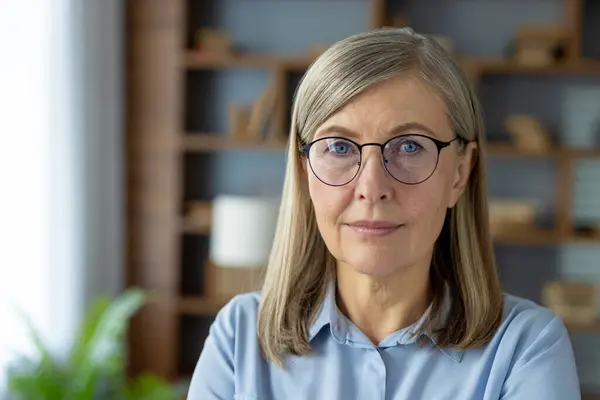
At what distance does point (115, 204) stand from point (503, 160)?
196 cm

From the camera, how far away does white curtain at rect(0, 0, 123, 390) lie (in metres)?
2.85

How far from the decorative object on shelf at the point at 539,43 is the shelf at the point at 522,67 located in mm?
29

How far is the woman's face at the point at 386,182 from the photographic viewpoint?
41.6 inches

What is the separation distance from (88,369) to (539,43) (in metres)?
2.52

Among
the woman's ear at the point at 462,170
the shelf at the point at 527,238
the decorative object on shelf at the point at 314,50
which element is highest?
the decorative object on shelf at the point at 314,50

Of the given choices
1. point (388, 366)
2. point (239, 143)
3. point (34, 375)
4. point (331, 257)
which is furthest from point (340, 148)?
point (239, 143)

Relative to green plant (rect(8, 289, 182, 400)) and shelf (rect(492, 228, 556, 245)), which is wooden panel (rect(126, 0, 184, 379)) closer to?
green plant (rect(8, 289, 182, 400))

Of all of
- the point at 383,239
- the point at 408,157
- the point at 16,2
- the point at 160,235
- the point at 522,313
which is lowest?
the point at 160,235

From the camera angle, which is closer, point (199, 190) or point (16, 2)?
point (16, 2)

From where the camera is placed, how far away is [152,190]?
12.7 feet

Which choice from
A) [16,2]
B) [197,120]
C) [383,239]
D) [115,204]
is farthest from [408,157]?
[197,120]

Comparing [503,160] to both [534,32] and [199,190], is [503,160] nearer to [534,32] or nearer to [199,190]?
[534,32]

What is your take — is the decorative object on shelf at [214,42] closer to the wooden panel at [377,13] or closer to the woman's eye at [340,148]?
the wooden panel at [377,13]

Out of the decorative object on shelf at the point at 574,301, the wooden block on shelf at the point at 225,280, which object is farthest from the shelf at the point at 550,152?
the wooden block on shelf at the point at 225,280
